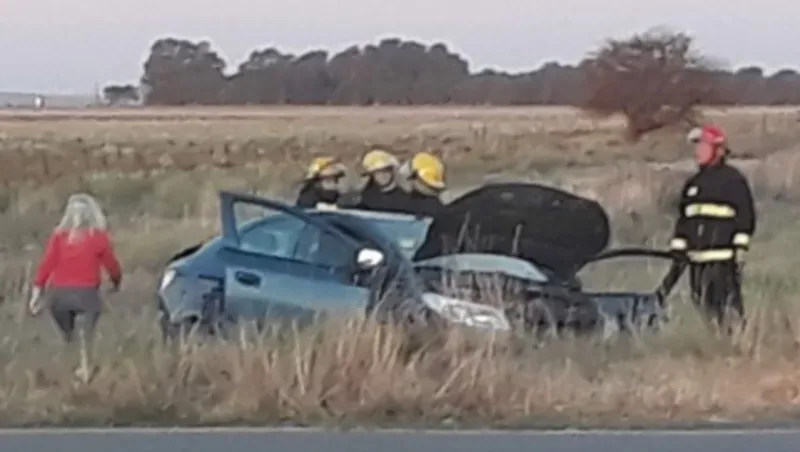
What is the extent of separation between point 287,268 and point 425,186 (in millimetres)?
2567

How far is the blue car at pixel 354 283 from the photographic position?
1015cm

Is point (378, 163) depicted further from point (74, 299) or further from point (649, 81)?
point (649, 81)

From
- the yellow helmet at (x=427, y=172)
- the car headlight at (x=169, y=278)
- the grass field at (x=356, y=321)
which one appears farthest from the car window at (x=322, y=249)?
the yellow helmet at (x=427, y=172)

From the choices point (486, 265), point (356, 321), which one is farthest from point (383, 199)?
point (356, 321)

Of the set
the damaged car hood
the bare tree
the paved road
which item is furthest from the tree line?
the paved road

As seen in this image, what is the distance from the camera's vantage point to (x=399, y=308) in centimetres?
993

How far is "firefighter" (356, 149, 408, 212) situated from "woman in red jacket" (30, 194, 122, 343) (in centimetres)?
213

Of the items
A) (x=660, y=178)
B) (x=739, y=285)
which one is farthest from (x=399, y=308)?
(x=660, y=178)

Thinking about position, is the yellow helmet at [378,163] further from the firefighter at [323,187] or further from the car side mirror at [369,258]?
the car side mirror at [369,258]

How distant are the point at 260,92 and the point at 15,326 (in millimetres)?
10607

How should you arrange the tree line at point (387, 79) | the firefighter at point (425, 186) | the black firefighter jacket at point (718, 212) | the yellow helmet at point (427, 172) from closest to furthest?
the black firefighter jacket at point (718, 212)
the firefighter at point (425, 186)
the yellow helmet at point (427, 172)
the tree line at point (387, 79)

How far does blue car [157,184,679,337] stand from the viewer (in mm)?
10148

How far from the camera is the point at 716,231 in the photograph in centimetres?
1137

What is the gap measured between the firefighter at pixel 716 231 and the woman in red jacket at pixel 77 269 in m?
3.97
